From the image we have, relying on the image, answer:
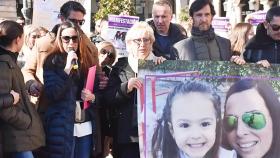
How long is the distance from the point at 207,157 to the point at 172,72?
0.76 m

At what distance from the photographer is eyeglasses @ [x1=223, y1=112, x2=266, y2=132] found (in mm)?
4484

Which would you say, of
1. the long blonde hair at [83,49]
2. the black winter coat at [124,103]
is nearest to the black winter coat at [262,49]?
the black winter coat at [124,103]

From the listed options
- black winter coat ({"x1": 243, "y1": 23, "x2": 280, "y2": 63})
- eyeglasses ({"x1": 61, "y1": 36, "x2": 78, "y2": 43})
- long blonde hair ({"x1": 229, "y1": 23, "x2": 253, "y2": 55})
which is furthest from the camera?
long blonde hair ({"x1": 229, "y1": 23, "x2": 253, "y2": 55})

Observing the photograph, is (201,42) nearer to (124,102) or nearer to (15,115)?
(124,102)

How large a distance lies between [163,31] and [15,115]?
1.75 metres

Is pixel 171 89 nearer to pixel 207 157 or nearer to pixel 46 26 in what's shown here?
pixel 207 157

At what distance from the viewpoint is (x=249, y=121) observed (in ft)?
14.7

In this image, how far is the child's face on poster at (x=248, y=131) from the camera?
4.47 meters

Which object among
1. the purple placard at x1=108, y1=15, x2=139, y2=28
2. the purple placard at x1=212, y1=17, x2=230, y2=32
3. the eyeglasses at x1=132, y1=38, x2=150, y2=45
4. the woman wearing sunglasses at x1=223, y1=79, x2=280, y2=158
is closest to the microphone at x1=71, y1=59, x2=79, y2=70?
the eyeglasses at x1=132, y1=38, x2=150, y2=45

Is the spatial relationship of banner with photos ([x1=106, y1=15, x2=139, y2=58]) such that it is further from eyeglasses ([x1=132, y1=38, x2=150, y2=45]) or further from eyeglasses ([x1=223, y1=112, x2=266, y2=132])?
eyeglasses ([x1=223, y1=112, x2=266, y2=132])

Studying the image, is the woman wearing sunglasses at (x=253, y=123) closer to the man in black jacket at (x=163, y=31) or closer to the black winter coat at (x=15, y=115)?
the man in black jacket at (x=163, y=31)

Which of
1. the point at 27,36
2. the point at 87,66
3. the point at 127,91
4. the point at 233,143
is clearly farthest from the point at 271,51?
the point at 27,36

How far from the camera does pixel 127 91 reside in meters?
Answer: 4.59

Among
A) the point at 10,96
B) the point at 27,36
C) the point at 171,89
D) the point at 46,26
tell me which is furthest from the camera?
the point at 46,26
